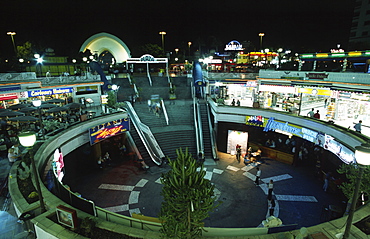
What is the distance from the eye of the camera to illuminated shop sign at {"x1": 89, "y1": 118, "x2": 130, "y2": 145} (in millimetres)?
15837

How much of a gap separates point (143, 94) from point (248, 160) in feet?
55.3

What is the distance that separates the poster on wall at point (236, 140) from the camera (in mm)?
20906

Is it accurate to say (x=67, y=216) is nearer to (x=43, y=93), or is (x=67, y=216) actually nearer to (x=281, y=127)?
(x=281, y=127)

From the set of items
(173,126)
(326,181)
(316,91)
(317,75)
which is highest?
(317,75)

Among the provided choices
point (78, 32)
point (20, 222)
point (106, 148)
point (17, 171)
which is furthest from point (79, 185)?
point (78, 32)

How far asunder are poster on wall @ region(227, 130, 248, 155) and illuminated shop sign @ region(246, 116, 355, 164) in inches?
77.9

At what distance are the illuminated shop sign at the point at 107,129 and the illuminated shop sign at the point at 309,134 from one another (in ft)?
36.7

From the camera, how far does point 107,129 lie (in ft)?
56.4

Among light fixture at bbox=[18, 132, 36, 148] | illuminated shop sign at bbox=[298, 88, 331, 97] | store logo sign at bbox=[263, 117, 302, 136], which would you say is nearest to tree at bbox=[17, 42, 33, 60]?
light fixture at bbox=[18, 132, 36, 148]

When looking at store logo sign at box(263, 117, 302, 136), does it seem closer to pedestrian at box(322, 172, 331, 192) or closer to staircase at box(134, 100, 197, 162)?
pedestrian at box(322, 172, 331, 192)

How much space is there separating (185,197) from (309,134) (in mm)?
13503

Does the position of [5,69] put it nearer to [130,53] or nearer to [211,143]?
[211,143]

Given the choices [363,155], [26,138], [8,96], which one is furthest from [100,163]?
[363,155]

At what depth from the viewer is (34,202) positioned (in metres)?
6.90
